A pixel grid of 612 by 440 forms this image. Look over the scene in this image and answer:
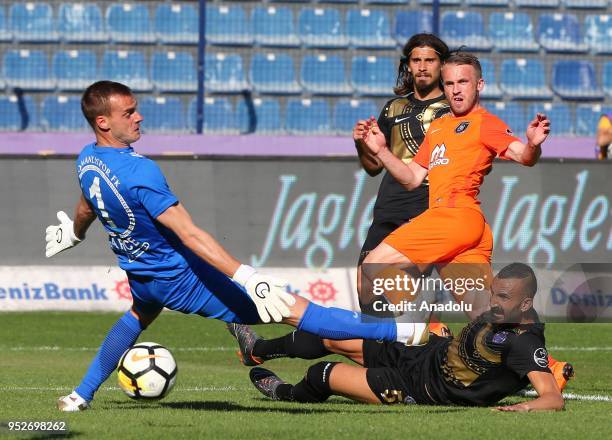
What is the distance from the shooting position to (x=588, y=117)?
19234 mm

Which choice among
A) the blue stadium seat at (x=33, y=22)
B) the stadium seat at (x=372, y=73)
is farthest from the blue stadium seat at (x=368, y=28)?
the blue stadium seat at (x=33, y=22)

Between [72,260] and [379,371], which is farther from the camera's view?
[72,260]

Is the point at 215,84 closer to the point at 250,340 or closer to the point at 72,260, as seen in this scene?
the point at 72,260

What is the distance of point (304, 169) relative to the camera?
15094mm

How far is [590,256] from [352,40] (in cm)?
627

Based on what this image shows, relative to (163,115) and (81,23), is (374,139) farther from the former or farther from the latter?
(81,23)

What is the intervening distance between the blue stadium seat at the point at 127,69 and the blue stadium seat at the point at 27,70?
882 mm

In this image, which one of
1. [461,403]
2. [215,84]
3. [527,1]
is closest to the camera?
[461,403]

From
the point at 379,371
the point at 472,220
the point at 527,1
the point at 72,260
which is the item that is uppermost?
the point at 527,1

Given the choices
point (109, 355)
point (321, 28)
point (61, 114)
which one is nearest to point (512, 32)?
point (321, 28)

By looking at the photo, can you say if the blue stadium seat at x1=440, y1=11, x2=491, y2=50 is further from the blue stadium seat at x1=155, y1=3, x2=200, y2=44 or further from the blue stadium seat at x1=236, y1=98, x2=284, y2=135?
the blue stadium seat at x1=155, y1=3, x2=200, y2=44

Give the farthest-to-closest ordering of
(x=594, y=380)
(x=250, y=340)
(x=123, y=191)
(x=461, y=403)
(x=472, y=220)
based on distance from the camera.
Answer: (x=594, y=380), (x=250, y=340), (x=472, y=220), (x=461, y=403), (x=123, y=191)

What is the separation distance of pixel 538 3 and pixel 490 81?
184 centimetres

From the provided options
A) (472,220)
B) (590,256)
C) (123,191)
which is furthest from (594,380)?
(590,256)
